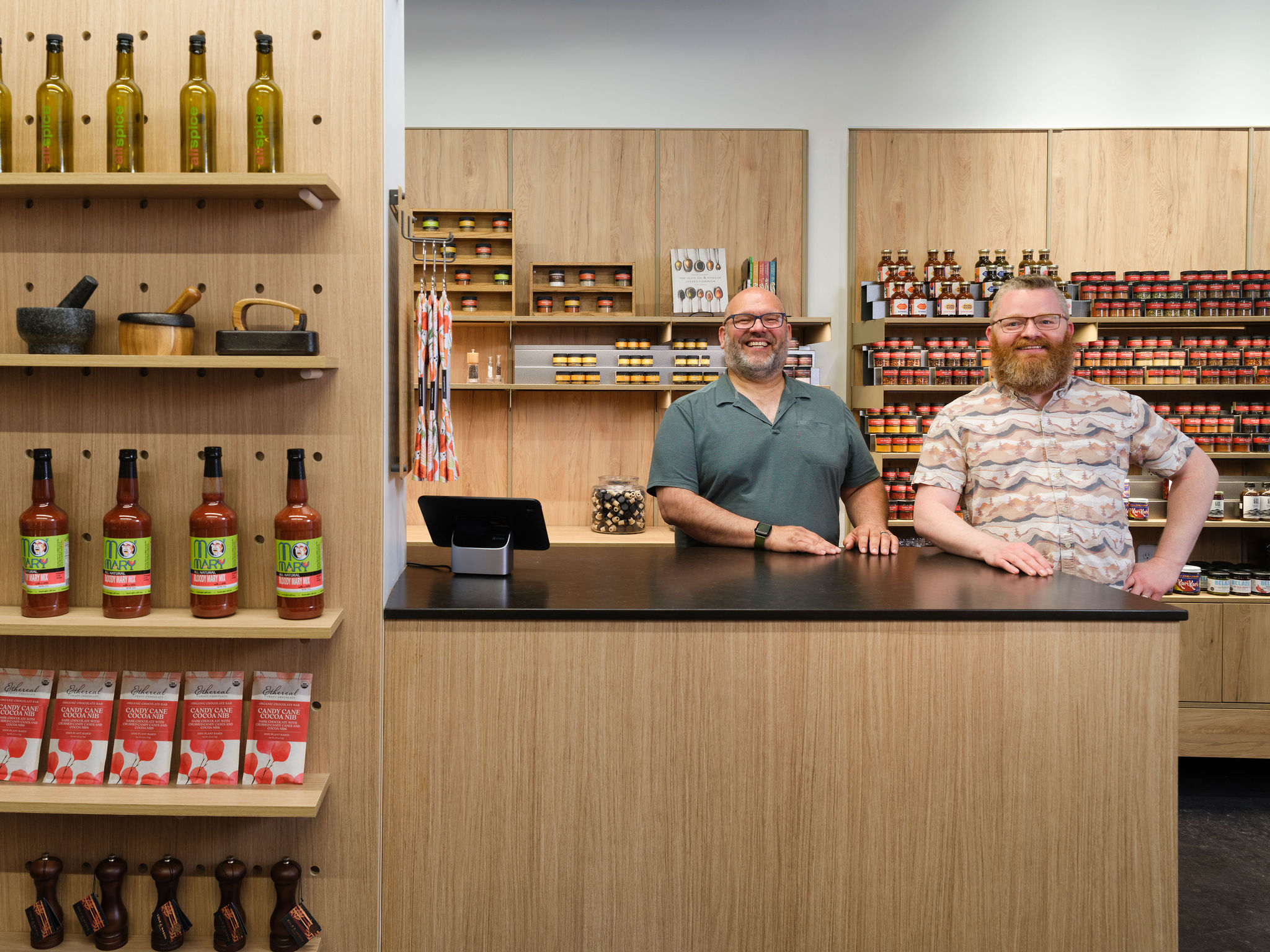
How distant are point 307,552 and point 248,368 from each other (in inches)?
15.6

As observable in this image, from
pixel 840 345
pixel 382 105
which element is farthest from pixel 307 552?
pixel 840 345

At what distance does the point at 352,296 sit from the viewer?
1.82 m

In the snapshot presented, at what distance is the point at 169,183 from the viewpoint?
1.64 m

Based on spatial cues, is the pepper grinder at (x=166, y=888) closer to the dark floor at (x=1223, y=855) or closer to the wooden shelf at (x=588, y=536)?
the dark floor at (x=1223, y=855)

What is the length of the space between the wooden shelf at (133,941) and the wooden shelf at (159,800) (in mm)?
269

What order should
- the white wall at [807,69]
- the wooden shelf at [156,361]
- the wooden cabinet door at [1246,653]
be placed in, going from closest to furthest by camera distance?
the wooden shelf at [156,361] → the wooden cabinet door at [1246,653] → the white wall at [807,69]

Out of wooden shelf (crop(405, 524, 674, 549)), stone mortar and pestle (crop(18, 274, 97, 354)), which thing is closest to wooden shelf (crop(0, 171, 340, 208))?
stone mortar and pestle (crop(18, 274, 97, 354))

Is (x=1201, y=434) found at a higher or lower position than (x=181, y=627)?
higher

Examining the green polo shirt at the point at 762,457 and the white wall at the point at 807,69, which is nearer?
the green polo shirt at the point at 762,457

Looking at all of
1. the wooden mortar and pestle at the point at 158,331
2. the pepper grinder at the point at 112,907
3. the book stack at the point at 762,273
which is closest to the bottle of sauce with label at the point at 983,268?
the book stack at the point at 762,273

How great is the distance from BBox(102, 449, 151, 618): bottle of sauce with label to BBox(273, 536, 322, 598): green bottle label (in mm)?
249

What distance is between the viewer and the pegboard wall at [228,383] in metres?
1.81

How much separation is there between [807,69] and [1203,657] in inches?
139

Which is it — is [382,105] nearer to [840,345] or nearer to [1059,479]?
[1059,479]
